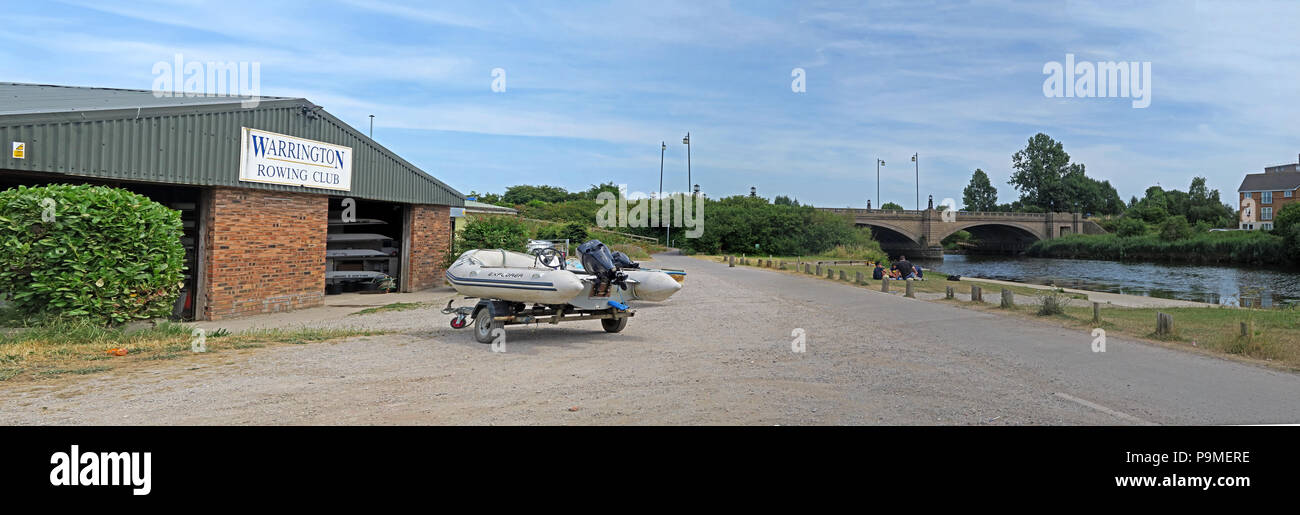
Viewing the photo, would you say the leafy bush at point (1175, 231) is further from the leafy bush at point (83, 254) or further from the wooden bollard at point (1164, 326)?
the leafy bush at point (83, 254)

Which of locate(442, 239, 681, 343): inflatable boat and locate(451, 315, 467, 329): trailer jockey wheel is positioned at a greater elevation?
locate(442, 239, 681, 343): inflatable boat

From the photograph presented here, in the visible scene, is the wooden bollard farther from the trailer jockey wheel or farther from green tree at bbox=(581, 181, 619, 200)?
green tree at bbox=(581, 181, 619, 200)

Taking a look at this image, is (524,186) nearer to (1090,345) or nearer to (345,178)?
(345,178)

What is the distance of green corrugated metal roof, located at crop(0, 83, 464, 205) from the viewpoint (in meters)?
12.7

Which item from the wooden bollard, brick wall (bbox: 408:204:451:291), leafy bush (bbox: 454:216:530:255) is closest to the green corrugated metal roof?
brick wall (bbox: 408:204:451:291)

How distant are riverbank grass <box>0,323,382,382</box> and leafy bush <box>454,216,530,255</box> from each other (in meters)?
12.5

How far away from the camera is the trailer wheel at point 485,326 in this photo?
38.8ft

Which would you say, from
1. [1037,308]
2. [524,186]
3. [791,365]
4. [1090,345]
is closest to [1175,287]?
[1037,308]

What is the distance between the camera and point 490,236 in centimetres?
2514

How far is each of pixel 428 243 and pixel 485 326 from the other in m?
13.8

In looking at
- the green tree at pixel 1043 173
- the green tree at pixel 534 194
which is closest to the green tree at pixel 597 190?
the green tree at pixel 534 194

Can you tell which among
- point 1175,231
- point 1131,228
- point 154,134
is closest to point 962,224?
point 1131,228

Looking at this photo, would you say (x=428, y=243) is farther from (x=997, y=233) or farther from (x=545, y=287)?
(x=997, y=233)

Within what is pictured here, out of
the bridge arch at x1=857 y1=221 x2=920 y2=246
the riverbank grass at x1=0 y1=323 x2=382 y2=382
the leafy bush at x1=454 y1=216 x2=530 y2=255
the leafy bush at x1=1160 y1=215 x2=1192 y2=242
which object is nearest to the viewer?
the riverbank grass at x1=0 y1=323 x2=382 y2=382
